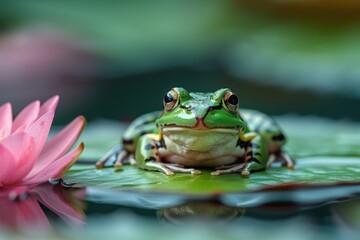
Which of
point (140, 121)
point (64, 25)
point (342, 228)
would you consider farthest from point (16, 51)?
point (342, 228)

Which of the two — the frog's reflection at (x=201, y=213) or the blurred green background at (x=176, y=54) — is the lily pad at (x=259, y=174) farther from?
the blurred green background at (x=176, y=54)

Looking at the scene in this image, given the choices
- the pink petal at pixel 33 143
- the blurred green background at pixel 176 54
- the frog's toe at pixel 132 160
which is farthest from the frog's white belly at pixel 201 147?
the blurred green background at pixel 176 54

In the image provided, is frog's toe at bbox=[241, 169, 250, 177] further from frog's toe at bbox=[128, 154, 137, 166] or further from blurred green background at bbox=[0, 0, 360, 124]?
blurred green background at bbox=[0, 0, 360, 124]

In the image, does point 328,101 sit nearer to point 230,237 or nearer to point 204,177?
point 204,177

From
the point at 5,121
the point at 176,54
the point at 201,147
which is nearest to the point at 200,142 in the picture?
the point at 201,147

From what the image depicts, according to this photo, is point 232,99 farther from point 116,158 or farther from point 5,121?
point 5,121

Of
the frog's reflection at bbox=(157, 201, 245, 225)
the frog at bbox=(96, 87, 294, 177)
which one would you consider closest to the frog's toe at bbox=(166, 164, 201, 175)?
the frog at bbox=(96, 87, 294, 177)
